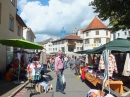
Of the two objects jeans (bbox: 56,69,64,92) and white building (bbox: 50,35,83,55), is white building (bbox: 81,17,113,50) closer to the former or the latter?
white building (bbox: 50,35,83,55)

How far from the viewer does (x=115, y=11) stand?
40.4 feet

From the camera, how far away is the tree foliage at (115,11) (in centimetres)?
1185

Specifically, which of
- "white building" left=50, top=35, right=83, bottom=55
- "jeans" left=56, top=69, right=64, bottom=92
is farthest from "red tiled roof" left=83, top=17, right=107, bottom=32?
"jeans" left=56, top=69, right=64, bottom=92

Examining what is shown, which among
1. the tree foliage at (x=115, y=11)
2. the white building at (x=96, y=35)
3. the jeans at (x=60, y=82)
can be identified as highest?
the white building at (x=96, y=35)

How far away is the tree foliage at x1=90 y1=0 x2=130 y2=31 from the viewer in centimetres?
1185

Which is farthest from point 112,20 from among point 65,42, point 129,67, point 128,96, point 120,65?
point 65,42

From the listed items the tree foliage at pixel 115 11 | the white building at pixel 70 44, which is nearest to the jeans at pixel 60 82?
the tree foliage at pixel 115 11

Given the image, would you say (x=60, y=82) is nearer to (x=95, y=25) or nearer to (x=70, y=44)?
(x=95, y=25)

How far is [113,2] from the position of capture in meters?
11.6

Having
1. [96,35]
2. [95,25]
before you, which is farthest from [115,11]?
[95,25]

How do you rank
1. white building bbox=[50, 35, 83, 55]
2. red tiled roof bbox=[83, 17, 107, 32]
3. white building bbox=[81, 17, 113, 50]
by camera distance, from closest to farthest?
white building bbox=[81, 17, 113, 50], red tiled roof bbox=[83, 17, 107, 32], white building bbox=[50, 35, 83, 55]

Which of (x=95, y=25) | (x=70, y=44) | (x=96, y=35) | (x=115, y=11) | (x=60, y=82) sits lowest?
(x=60, y=82)

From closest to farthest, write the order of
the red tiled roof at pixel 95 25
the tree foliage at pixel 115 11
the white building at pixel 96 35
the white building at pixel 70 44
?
the tree foliage at pixel 115 11 < the white building at pixel 96 35 < the red tiled roof at pixel 95 25 < the white building at pixel 70 44

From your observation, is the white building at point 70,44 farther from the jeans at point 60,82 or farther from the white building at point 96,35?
the jeans at point 60,82
